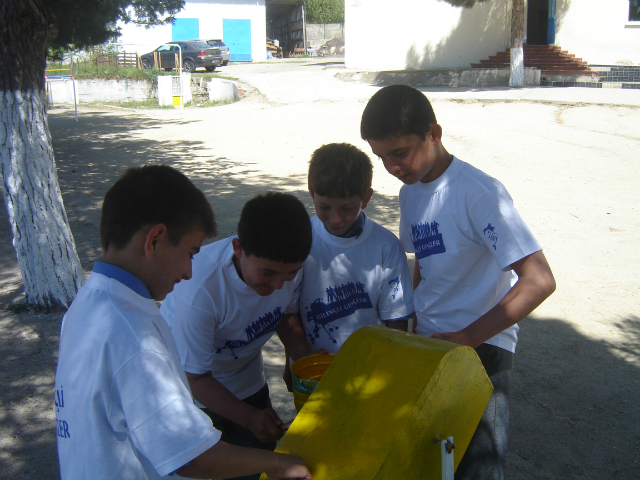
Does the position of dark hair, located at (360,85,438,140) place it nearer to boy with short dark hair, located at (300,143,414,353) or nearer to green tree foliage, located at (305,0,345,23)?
boy with short dark hair, located at (300,143,414,353)

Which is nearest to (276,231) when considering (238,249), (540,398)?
(238,249)

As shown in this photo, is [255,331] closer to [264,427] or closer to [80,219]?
[264,427]

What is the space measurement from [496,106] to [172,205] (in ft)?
45.8

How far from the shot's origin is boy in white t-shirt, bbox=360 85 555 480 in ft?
5.44

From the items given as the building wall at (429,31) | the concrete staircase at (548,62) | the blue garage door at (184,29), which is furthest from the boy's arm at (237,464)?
the blue garage door at (184,29)

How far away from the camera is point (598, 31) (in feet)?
61.3

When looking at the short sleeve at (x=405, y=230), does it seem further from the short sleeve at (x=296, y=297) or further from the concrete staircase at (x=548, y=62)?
the concrete staircase at (x=548, y=62)

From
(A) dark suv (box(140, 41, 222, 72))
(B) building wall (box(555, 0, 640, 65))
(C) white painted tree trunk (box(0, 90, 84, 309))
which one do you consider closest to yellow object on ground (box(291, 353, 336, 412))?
(C) white painted tree trunk (box(0, 90, 84, 309))

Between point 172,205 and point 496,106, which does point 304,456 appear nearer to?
point 172,205

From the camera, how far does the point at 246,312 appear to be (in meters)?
1.87

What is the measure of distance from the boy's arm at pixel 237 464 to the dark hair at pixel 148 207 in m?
0.47

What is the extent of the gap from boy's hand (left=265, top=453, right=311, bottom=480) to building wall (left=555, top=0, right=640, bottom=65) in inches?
811

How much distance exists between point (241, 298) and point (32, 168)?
3.03 m

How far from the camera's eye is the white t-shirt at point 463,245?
1.71 meters
